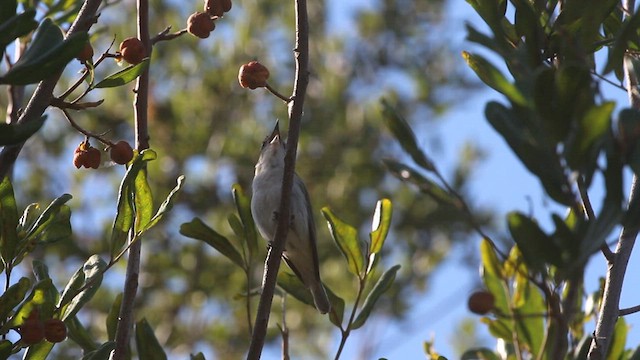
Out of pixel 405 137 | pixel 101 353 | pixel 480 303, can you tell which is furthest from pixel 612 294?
pixel 101 353

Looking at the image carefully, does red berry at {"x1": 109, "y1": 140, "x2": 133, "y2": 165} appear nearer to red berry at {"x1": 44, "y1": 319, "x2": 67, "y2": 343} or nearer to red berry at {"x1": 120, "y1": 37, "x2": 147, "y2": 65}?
red berry at {"x1": 120, "y1": 37, "x2": 147, "y2": 65}

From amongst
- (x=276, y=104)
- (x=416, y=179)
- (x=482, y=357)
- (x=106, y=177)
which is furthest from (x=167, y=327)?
(x=416, y=179)

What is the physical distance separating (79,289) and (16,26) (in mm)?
825

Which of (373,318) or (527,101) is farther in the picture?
(373,318)

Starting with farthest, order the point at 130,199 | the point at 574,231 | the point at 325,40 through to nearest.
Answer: the point at 325,40, the point at 130,199, the point at 574,231

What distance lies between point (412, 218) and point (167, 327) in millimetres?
2699

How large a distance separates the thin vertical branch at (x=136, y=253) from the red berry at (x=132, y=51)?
44mm

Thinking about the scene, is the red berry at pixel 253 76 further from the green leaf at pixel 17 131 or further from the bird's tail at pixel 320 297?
the bird's tail at pixel 320 297

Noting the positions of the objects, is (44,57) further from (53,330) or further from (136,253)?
(136,253)

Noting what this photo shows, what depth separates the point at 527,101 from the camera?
6.02 ft

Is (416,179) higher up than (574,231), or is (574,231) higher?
(416,179)

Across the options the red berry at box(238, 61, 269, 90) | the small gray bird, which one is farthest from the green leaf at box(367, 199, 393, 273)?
the small gray bird

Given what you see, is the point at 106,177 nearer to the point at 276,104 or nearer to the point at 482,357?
the point at 276,104

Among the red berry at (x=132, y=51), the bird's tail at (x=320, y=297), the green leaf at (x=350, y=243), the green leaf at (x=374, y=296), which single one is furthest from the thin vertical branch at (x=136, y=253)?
the bird's tail at (x=320, y=297)
